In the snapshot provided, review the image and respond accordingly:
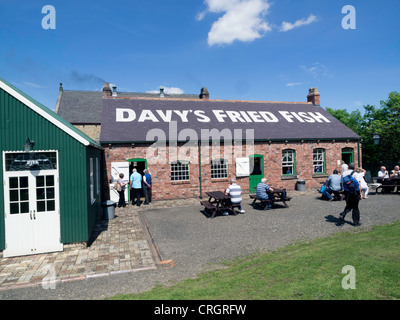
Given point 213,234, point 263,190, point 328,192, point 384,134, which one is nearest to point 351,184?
point 263,190

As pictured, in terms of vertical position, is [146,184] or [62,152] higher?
[62,152]

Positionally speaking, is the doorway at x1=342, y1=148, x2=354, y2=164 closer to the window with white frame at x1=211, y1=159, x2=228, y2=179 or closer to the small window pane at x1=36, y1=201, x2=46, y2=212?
the window with white frame at x1=211, y1=159, x2=228, y2=179

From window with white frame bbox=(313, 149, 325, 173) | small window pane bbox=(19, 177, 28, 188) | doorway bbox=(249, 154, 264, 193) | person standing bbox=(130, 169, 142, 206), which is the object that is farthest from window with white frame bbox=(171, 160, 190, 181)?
window with white frame bbox=(313, 149, 325, 173)

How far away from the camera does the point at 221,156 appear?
15.8 meters

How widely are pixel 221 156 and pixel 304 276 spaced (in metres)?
11.3

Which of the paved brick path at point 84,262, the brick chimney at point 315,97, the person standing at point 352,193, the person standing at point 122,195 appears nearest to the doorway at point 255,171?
the person standing at point 352,193

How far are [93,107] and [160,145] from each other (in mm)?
23852

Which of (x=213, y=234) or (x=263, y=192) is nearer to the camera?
(x=213, y=234)

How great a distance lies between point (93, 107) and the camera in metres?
33.8

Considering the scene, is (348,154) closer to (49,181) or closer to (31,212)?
(49,181)

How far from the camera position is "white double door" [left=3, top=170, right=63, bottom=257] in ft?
22.4

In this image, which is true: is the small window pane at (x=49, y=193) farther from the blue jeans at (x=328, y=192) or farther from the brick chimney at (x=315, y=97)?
the brick chimney at (x=315, y=97)

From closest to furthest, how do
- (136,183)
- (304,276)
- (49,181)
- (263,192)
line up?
(304,276), (49,181), (263,192), (136,183)

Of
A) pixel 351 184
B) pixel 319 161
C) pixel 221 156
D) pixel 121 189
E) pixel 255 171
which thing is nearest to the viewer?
pixel 351 184
